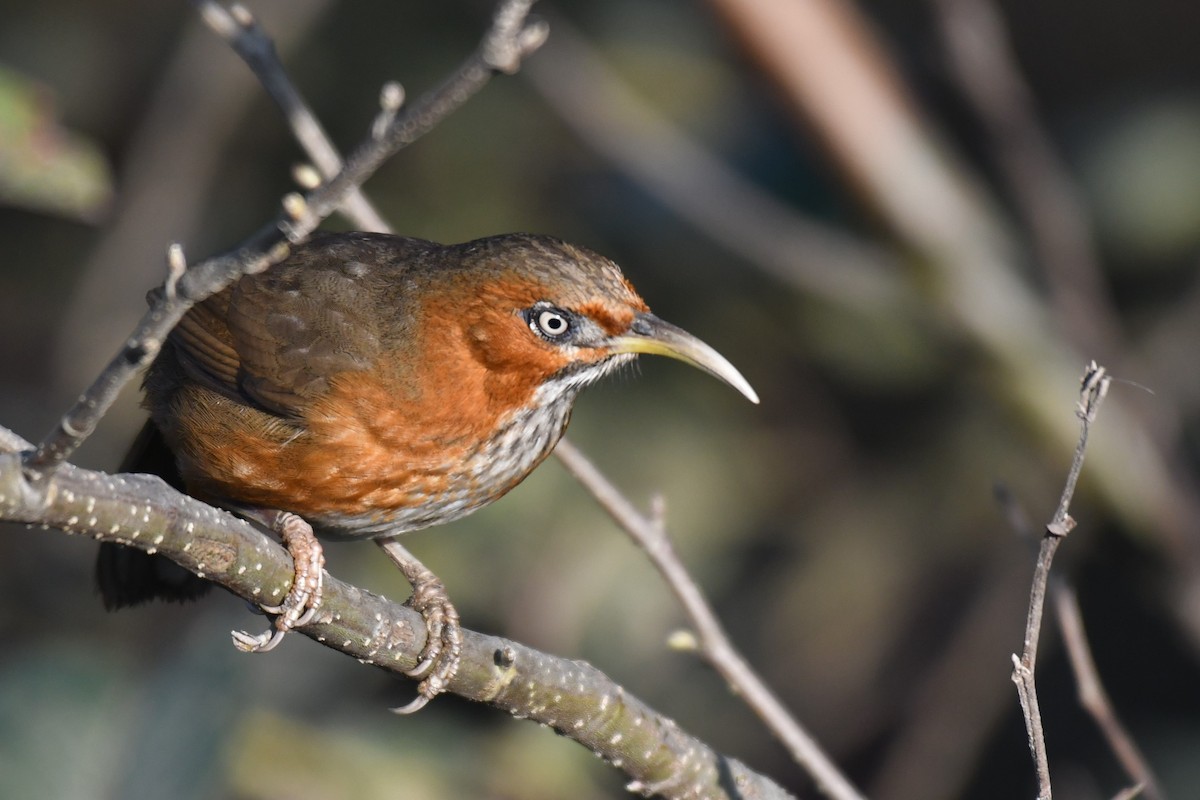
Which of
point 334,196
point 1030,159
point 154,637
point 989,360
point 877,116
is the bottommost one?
point 334,196

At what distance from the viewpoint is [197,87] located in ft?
22.0

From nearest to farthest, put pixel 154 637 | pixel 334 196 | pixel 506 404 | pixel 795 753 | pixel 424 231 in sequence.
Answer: pixel 334 196 → pixel 795 753 → pixel 506 404 → pixel 154 637 → pixel 424 231

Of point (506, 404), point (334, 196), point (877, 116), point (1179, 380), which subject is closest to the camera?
point (334, 196)

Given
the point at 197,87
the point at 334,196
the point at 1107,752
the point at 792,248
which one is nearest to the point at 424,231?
the point at 197,87

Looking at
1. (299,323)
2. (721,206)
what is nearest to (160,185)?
(721,206)

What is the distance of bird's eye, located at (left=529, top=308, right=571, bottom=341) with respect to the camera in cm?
371

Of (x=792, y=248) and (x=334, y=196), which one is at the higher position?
(x=792, y=248)

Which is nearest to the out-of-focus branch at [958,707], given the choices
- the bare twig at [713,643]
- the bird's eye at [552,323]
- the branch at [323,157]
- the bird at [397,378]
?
the bare twig at [713,643]

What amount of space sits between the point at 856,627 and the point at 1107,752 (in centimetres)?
113

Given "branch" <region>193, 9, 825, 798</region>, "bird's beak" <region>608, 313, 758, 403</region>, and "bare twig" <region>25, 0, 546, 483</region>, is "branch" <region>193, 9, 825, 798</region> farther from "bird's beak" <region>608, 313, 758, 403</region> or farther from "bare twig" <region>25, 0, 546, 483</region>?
"bare twig" <region>25, 0, 546, 483</region>

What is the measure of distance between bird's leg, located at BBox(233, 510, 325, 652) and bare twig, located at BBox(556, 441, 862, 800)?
0.69 metres

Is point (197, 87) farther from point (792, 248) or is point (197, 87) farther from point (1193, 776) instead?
point (1193, 776)

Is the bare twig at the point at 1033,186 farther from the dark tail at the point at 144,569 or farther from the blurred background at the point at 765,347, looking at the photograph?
the dark tail at the point at 144,569

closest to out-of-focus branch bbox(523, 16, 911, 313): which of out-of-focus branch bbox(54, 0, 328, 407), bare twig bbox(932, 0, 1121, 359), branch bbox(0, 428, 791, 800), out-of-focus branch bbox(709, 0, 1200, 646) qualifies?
out-of-focus branch bbox(709, 0, 1200, 646)
